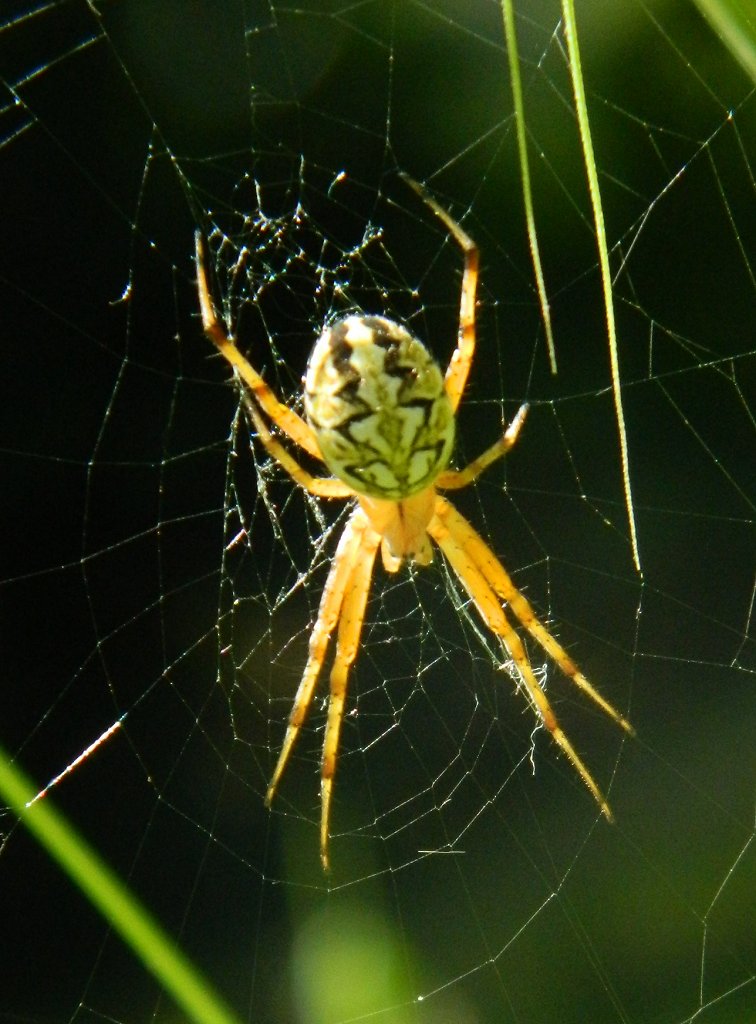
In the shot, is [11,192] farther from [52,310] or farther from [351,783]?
[351,783]

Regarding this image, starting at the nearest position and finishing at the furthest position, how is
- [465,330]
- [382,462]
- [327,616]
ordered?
[382,462] < [465,330] < [327,616]

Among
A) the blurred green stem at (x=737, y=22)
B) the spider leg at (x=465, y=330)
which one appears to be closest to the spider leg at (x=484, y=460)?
the spider leg at (x=465, y=330)

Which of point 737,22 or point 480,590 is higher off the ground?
point 737,22

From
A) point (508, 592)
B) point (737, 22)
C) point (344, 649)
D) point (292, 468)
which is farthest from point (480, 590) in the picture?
point (737, 22)

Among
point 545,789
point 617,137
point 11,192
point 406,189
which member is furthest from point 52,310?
point 545,789

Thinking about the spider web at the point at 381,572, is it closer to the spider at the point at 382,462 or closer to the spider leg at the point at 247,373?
the spider at the point at 382,462

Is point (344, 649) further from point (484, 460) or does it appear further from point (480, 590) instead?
point (484, 460)
